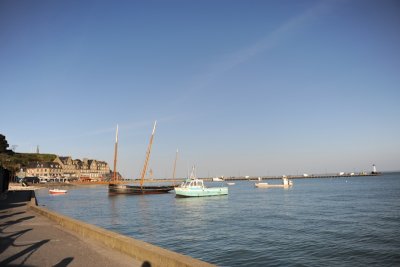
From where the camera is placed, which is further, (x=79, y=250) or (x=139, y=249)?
(x=79, y=250)

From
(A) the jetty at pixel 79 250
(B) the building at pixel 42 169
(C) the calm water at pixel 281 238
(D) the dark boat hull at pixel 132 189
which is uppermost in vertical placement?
(B) the building at pixel 42 169

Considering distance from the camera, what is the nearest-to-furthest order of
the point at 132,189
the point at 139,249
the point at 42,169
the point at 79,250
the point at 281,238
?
the point at 139,249 → the point at 79,250 → the point at 281,238 → the point at 132,189 → the point at 42,169

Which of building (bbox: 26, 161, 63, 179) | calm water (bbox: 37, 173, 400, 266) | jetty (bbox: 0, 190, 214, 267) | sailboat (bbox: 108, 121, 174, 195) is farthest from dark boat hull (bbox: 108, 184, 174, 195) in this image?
building (bbox: 26, 161, 63, 179)

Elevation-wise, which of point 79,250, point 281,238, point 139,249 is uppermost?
point 139,249

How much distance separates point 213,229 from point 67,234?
54.3 feet

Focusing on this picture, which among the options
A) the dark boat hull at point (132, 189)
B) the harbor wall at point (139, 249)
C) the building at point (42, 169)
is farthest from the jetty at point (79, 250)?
the building at point (42, 169)

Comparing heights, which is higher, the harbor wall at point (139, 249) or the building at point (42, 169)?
the building at point (42, 169)

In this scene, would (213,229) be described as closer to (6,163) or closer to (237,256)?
(237,256)

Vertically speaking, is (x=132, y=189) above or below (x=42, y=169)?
below

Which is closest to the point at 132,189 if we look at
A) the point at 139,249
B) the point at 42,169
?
the point at 139,249

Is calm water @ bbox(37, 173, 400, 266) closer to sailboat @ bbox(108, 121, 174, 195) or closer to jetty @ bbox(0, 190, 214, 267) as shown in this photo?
jetty @ bbox(0, 190, 214, 267)

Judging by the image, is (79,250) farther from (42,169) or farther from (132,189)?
(42,169)

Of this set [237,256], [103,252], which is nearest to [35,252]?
[103,252]

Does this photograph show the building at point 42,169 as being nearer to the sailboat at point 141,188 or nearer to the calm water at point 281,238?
the sailboat at point 141,188
